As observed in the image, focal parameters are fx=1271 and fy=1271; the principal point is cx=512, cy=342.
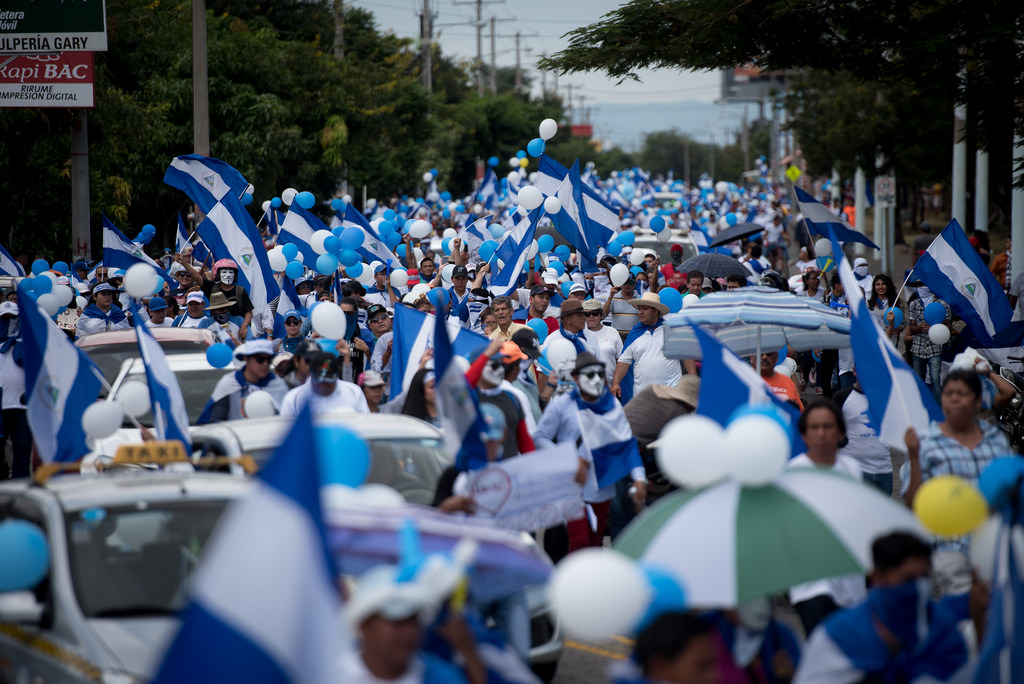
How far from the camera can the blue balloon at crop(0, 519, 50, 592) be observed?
450cm

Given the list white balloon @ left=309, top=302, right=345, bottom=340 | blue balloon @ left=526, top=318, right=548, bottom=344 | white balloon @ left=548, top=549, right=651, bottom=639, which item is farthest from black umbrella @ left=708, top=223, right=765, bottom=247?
white balloon @ left=548, top=549, right=651, bottom=639

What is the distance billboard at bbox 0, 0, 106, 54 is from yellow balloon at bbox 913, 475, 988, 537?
14253 mm

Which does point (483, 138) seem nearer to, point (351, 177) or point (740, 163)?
point (351, 177)

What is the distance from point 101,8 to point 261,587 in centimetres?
1472

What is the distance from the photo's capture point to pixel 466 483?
19.1 ft

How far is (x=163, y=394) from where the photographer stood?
685 centimetres

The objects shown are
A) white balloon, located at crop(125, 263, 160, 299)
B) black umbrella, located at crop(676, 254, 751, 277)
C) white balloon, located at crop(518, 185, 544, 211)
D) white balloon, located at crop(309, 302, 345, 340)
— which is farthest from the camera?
black umbrella, located at crop(676, 254, 751, 277)

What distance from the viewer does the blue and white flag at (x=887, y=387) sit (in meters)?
6.16

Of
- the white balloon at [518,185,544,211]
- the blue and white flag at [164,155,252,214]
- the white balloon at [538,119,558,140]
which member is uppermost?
the white balloon at [538,119,558,140]

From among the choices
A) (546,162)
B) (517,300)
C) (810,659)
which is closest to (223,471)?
(810,659)

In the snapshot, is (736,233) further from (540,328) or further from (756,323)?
(756,323)

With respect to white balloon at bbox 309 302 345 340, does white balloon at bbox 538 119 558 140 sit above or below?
above

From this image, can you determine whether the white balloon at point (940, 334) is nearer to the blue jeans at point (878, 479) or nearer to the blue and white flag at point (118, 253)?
the blue jeans at point (878, 479)

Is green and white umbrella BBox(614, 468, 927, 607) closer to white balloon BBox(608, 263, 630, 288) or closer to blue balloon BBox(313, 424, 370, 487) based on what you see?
blue balloon BBox(313, 424, 370, 487)
